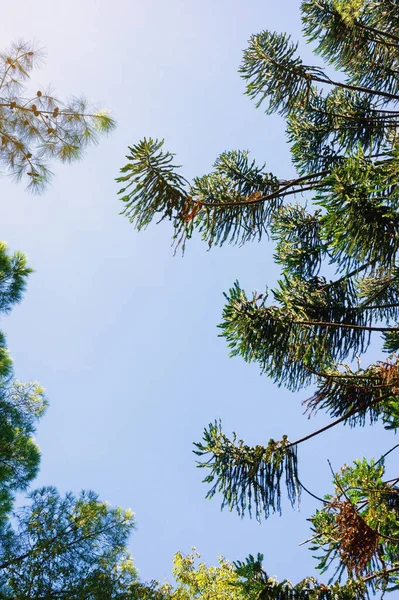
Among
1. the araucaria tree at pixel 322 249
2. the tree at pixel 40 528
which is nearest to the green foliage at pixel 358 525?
the araucaria tree at pixel 322 249

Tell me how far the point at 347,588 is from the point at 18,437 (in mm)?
6044

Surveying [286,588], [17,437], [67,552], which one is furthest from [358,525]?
[17,437]

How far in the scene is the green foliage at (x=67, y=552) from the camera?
5.69 meters

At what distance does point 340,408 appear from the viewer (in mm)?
4672

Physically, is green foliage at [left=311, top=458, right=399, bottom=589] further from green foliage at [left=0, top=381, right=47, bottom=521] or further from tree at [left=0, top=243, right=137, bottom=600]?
green foliage at [left=0, top=381, right=47, bottom=521]

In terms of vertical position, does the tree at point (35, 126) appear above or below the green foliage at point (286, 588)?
above

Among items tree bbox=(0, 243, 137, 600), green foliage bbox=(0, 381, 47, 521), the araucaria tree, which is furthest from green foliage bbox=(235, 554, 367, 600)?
green foliage bbox=(0, 381, 47, 521)

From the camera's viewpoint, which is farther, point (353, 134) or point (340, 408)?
point (353, 134)

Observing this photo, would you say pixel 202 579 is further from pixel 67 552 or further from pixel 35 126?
pixel 35 126

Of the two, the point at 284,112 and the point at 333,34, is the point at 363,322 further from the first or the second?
the point at 333,34

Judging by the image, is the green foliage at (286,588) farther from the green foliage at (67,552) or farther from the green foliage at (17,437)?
the green foliage at (17,437)

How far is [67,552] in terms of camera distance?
20.9 ft

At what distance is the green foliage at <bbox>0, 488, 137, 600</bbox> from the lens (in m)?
5.69

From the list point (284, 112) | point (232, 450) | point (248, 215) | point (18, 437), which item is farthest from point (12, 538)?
point (284, 112)
